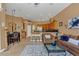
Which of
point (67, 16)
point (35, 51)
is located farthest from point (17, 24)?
point (67, 16)

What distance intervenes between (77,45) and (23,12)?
5.16 ft

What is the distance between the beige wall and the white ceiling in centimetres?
10

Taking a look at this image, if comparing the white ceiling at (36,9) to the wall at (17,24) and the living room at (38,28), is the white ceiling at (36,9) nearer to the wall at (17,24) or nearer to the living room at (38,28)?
the living room at (38,28)

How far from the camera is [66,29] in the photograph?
3.62 m

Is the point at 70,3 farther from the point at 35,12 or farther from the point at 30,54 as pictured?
the point at 30,54

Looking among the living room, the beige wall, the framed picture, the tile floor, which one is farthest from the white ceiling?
the tile floor

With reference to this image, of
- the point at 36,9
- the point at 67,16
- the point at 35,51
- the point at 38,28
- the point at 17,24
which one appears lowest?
the point at 35,51

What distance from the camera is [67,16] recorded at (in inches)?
140

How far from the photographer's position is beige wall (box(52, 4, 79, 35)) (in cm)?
348

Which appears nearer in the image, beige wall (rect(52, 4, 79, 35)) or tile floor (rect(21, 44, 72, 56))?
beige wall (rect(52, 4, 79, 35))

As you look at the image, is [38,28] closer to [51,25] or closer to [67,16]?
[51,25]

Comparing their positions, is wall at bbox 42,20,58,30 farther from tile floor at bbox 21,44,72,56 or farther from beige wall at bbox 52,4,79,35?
tile floor at bbox 21,44,72,56

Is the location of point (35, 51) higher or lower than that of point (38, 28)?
lower

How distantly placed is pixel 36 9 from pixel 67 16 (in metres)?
0.81
